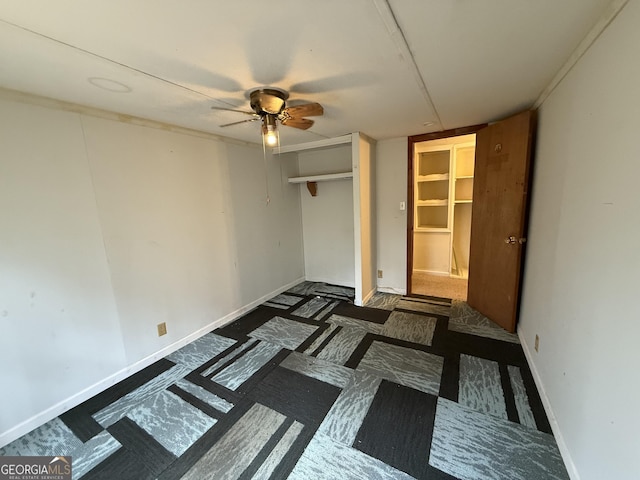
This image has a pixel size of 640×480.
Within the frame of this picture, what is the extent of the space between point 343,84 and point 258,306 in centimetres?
279

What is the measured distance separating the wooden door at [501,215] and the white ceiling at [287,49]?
1.63ft

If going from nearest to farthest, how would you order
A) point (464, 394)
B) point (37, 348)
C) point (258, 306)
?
point (37, 348) < point (464, 394) < point (258, 306)

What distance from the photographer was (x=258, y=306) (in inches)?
136

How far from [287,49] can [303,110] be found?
50 cm

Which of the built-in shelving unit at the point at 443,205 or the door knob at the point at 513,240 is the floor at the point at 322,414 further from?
the built-in shelving unit at the point at 443,205

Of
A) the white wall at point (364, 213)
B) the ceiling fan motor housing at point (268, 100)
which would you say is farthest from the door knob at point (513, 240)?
the ceiling fan motor housing at point (268, 100)

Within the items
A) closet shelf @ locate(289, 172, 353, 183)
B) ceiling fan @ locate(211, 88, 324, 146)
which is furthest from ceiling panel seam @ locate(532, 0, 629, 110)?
closet shelf @ locate(289, 172, 353, 183)

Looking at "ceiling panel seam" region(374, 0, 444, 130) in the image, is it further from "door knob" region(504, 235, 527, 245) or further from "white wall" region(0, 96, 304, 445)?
"white wall" region(0, 96, 304, 445)

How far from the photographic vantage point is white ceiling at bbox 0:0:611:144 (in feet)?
3.25

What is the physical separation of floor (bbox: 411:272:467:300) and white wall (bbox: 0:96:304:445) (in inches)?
109

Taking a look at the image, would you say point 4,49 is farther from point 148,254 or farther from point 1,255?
point 148,254

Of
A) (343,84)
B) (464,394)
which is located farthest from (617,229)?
(343,84)

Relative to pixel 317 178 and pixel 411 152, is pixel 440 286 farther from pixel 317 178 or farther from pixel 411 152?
pixel 317 178

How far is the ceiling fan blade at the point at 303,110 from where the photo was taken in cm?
169
